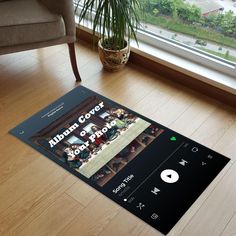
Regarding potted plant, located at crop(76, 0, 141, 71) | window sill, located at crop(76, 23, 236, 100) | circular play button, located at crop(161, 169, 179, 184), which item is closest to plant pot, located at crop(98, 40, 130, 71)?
potted plant, located at crop(76, 0, 141, 71)

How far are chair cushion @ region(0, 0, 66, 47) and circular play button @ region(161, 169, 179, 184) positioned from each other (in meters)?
0.88

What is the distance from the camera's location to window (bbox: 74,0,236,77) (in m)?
2.06

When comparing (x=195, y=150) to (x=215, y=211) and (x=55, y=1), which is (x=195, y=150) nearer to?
(x=215, y=211)

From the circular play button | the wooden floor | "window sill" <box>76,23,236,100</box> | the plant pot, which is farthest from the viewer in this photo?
the plant pot

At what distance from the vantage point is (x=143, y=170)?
1687mm

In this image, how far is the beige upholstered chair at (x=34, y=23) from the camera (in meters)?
1.80

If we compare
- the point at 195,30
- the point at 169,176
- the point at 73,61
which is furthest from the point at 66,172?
the point at 195,30

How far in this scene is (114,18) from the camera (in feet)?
6.42

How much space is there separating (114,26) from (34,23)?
426mm

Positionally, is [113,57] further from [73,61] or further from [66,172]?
[66,172]

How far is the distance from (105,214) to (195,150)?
0.54 meters

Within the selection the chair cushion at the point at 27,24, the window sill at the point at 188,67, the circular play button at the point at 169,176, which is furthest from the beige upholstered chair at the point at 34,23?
the circular play button at the point at 169,176

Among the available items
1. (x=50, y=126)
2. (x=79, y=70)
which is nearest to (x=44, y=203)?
(x=50, y=126)

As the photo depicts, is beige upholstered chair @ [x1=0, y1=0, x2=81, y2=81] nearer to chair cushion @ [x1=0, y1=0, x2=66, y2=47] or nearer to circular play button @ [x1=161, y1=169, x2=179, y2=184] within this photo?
chair cushion @ [x1=0, y1=0, x2=66, y2=47]
